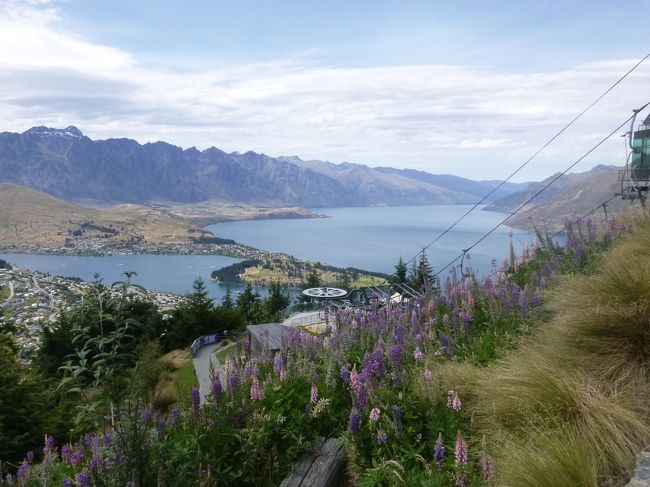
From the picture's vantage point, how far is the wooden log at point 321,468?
3.71 meters

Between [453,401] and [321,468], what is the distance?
111cm

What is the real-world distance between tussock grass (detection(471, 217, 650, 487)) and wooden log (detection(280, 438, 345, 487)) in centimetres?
111

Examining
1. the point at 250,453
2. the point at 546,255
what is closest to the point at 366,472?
the point at 250,453

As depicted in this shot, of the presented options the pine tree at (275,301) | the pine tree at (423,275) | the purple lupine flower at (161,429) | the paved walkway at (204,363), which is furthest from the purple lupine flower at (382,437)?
the pine tree at (275,301)

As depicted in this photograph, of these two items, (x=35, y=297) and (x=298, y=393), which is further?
(x=35, y=297)

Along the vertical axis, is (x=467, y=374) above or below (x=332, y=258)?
above

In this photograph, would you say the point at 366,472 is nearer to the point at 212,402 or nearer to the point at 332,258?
the point at 212,402

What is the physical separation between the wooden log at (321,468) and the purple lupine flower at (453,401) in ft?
2.98

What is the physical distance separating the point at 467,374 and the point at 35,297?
112 meters

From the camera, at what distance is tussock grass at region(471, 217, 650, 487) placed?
2623 millimetres

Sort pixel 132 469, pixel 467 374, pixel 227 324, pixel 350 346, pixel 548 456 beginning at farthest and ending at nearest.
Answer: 1. pixel 227 324
2. pixel 350 346
3. pixel 467 374
4. pixel 132 469
5. pixel 548 456

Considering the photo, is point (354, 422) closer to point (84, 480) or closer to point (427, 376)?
point (427, 376)

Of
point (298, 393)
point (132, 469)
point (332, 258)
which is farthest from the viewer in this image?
point (332, 258)

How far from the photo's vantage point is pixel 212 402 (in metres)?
4.21
